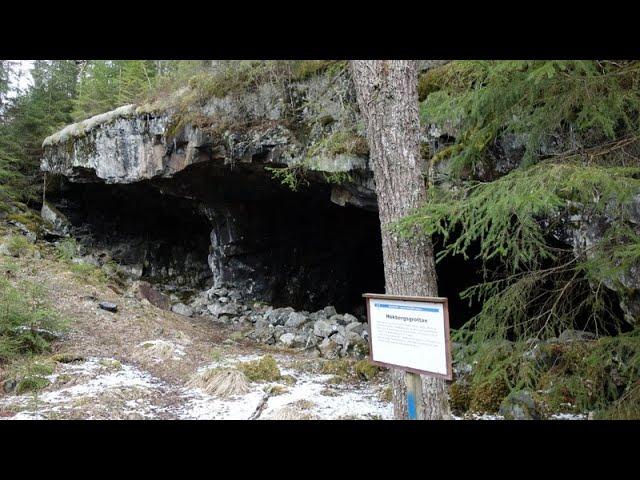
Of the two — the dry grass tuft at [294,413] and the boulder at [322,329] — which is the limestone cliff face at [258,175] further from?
the dry grass tuft at [294,413]

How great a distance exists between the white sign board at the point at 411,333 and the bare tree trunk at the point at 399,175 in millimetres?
804

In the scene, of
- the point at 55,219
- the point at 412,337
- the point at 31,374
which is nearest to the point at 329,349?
the point at 31,374

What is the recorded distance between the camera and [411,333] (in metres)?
2.50

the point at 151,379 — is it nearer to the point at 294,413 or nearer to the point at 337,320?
the point at 294,413

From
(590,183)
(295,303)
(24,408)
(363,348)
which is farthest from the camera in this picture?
(295,303)


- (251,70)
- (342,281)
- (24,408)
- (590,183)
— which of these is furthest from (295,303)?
(590,183)

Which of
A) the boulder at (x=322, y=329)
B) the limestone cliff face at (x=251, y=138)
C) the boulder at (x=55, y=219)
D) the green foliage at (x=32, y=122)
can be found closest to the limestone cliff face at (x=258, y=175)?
the limestone cliff face at (x=251, y=138)

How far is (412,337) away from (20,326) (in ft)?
19.1

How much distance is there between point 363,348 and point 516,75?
5.61m

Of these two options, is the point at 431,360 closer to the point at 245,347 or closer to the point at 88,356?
the point at 88,356

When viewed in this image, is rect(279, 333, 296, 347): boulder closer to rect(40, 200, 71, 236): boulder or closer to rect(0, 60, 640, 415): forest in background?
rect(0, 60, 640, 415): forest in background

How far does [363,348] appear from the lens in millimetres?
7879

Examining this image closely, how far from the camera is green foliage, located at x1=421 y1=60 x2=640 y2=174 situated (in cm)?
315

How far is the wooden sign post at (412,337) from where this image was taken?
2330 millimetres
